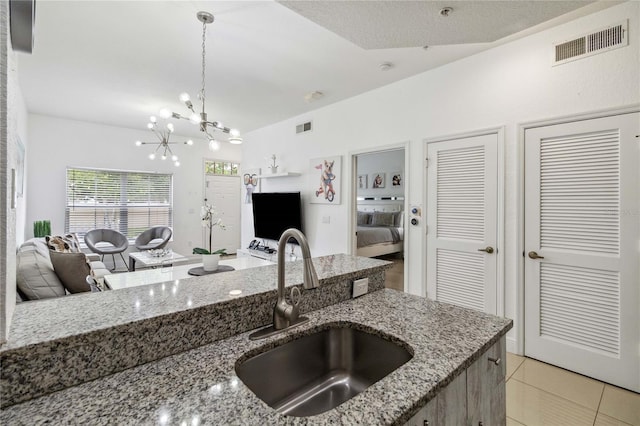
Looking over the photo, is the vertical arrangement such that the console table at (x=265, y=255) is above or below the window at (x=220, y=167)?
below

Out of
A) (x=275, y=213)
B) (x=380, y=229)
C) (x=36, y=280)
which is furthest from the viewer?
(x=380, y=229)

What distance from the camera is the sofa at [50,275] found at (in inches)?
89.1

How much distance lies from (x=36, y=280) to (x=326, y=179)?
3448mm

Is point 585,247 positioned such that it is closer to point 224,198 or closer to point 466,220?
point 466,220

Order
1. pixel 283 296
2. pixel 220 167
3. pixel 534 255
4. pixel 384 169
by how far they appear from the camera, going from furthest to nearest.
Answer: pixel 384 169 → pixel 220 167 → pixel 534 255 → pixel 283 296

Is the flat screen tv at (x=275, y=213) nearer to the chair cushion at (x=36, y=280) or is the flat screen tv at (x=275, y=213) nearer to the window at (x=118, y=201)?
the window at (x=118, y=201)

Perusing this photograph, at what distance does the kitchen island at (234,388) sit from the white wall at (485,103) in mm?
2220

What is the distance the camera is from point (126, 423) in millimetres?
628

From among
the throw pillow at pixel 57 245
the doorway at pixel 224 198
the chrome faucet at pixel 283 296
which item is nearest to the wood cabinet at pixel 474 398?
the chrome faucet at pixel 283 296

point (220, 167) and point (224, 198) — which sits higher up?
point (220, 167)

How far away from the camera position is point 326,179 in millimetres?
4676

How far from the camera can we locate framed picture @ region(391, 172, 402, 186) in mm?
7344

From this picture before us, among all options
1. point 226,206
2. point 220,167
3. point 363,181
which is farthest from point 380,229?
point 220,167

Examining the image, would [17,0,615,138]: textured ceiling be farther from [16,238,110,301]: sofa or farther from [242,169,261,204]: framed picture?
[16,238,110,301]: sofa
